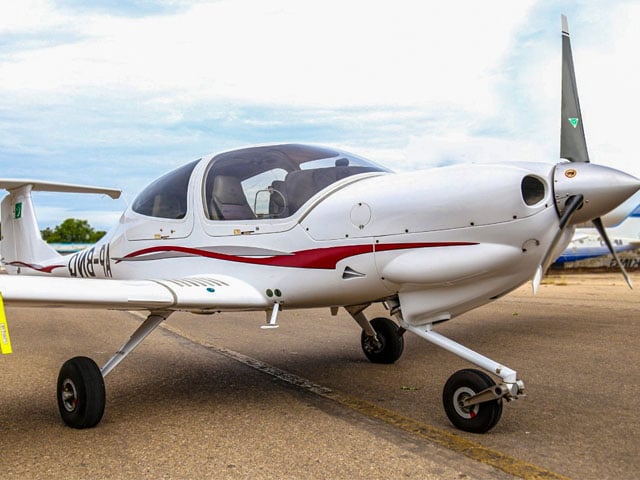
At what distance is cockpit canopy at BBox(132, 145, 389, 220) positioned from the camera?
17.2 feet

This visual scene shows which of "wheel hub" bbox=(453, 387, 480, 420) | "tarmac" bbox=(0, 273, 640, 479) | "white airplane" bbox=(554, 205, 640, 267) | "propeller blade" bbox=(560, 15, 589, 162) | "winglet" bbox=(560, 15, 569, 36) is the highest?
"winglet" bbox=(560, 15, 569, 36)

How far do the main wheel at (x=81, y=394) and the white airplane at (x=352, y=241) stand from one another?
10mm

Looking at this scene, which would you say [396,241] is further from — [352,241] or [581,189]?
[581,189]

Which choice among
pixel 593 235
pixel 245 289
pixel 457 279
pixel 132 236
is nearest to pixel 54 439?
pixel 245 289

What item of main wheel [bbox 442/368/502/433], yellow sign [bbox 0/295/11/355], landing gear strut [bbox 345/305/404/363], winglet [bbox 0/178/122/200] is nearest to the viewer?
yellow sign [bbox 0/295/11/355]

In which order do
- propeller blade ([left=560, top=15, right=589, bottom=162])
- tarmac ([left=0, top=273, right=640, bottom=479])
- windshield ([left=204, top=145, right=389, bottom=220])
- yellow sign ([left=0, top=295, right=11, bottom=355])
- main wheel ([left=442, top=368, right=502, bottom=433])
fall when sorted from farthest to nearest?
windshield ([left=204, top=145, right=389, bottom=220])
propeller blade ([left=560, top=15, right=589, bottom=162])
main wheel ([left=442, top=368, right=502, bottom=433])
yellow sign ([left=0, top=295, right=11, bottom=355])
tarmac ([left=0, top=273, right=640, bottom=479])

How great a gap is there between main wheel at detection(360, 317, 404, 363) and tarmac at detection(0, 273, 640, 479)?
0.69 ft

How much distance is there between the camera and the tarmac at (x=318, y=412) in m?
3.54

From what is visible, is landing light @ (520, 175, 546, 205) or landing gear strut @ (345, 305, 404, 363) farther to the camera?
landing gear strut @ (345, 305, 404, 363)

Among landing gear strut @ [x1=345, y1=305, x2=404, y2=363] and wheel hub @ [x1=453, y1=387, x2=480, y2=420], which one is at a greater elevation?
wheel hub @ [x1=453, y1=387, x2=480, y2=420]

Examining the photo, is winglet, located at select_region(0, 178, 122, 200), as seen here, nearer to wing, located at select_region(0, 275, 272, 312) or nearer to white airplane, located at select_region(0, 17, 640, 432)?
white airplane, located at select_region(0, 17, 640, 432)

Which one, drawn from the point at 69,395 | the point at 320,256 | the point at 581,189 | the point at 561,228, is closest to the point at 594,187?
the point at 581,189

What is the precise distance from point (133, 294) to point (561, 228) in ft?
10.5

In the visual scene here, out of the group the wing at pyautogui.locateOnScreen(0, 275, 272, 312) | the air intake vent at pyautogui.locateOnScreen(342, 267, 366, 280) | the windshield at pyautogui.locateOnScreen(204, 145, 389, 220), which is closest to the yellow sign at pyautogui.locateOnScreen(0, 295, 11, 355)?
the wing at pyautogui.locateOnScreen(0, 275, 272, 312)
